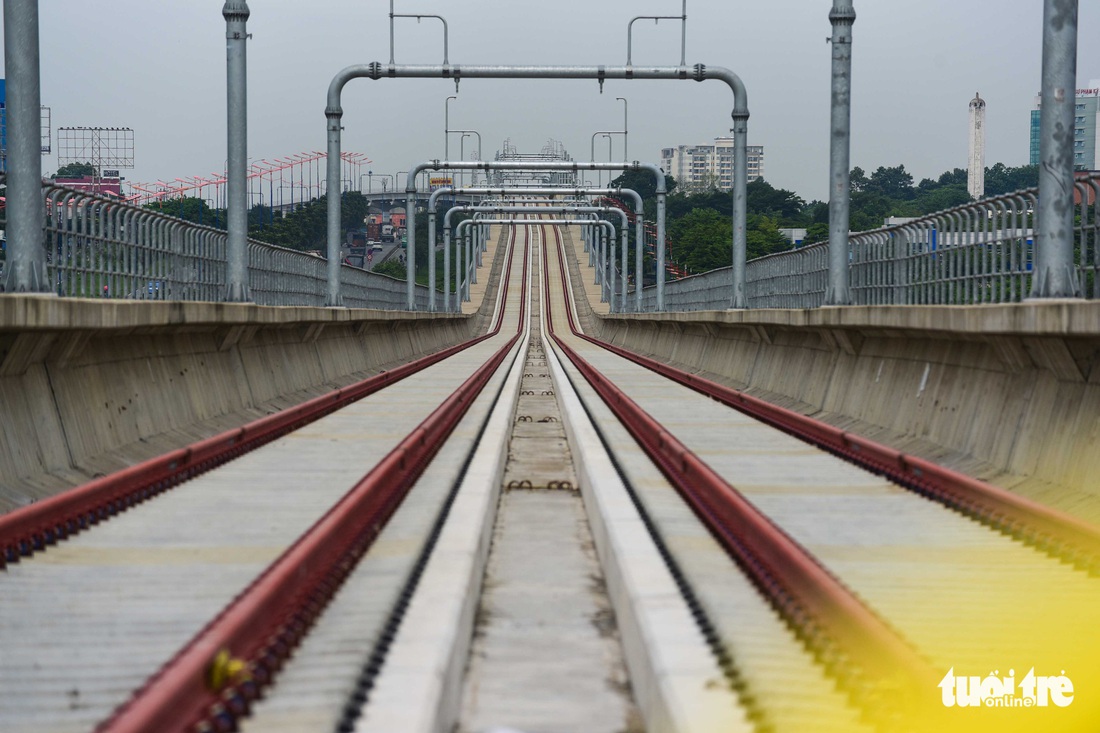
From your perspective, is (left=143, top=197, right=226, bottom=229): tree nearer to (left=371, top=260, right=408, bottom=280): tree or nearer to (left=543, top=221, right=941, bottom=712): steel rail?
(left=371, top=260, right=408, bottom=280): tree

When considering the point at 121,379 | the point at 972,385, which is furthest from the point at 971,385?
the point at 121,379

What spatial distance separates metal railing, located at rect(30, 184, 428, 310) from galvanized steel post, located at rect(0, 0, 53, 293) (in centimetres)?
109

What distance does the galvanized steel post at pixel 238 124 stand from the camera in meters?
18.5

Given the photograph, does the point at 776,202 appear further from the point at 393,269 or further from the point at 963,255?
the point at 963,255

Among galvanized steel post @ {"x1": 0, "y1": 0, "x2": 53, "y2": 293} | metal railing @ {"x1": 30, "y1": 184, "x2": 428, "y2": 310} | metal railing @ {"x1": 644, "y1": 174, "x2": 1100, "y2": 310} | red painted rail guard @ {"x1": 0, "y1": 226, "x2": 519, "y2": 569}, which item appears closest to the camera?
red painted rail guard @ {"x1": 0, "y1": 226, "x2": 519, "y2": 569}

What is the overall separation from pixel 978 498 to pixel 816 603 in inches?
129

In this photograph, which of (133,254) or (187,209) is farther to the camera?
(187,209)

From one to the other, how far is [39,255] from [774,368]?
12683mm

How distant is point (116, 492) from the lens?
29.3 feet

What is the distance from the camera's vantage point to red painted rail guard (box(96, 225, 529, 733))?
3953 mm

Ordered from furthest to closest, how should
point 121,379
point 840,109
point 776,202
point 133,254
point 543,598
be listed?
point 776,202, point 840,109, point 133,254, point 121,379, point 543,598

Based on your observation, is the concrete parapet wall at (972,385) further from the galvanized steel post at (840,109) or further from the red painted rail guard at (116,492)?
the red painted rail guard at (116,492)

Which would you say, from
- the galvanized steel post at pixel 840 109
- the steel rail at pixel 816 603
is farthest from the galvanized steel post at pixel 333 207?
the steel rail at pixel 816 603

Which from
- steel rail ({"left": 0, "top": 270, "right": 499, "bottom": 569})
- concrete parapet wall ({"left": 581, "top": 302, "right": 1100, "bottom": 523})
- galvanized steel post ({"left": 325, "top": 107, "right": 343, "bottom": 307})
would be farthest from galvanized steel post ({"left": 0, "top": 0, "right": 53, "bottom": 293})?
galvanized steel post ({"left": 325, "top": 107, "right": 343, "bottom": 307})
